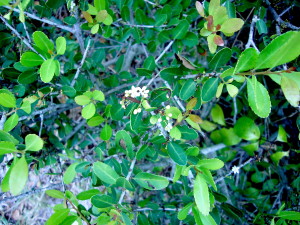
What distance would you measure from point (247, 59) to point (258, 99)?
15cm

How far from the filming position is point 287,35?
0.77m

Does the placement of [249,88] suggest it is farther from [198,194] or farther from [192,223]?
[192,223]

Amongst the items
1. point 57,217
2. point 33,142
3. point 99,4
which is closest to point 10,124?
point 33,142

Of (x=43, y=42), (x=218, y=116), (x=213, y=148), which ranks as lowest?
(x=213, y=148)

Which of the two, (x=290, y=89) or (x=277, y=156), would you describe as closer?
(x=290, y=89)

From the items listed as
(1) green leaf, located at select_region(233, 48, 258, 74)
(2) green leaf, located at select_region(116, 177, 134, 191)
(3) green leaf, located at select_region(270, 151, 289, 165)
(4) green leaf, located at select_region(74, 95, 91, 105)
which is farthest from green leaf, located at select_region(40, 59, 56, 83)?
(3) green leaf, located at select_region(270, 151, 289, 165)

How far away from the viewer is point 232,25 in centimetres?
105

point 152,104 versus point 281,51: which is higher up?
point 281,51

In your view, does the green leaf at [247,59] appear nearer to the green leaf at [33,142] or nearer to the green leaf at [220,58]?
the green leaf at [220,58]

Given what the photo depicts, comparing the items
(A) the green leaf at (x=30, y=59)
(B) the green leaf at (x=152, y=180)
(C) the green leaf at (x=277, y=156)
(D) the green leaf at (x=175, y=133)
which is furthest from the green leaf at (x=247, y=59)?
(C) the green leaf at (x=277, y=156)

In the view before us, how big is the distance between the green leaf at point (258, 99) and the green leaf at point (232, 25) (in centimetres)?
28

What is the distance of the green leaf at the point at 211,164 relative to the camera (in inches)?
45.2

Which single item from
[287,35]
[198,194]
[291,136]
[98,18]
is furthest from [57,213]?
[291,136]

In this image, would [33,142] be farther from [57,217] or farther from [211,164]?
[211,164]
